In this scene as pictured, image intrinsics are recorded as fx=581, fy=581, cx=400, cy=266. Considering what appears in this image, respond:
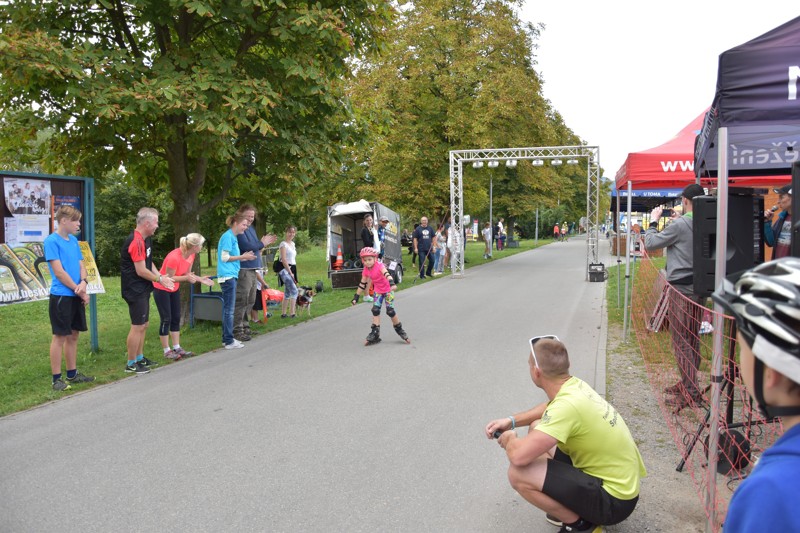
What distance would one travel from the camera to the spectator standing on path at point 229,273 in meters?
9.02

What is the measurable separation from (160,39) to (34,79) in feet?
7.82

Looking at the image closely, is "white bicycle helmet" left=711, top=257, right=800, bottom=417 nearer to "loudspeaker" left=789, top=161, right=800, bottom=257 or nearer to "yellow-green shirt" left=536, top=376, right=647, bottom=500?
"yellow-green shirt" left=536, top=376, right=647, bottom=500

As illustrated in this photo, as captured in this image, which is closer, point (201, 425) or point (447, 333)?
point (201, 425)

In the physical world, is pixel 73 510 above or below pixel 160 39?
below

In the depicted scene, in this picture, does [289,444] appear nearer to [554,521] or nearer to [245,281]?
[554,521]

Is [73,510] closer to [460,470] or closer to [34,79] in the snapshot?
[460,470]

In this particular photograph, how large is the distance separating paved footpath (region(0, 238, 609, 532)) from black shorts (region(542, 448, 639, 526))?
494mm

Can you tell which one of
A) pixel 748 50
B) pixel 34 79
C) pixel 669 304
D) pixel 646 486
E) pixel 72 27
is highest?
pixel 72 27

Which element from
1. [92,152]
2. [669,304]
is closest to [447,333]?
[669,304]

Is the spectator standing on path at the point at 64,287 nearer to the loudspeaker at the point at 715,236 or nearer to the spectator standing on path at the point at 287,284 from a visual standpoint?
the spectator standing on path at the point at 287,284

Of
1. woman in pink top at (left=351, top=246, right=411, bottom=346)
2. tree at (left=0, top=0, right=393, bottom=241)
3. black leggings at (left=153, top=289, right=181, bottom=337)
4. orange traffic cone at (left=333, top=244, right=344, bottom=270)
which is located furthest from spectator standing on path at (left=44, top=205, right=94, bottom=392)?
orange traffic cone at (left=333, top=244, right=344, bottom=270)

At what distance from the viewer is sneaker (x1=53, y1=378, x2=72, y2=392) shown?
6637mm

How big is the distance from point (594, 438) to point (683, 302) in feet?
10.3

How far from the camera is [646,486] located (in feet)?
13.5
